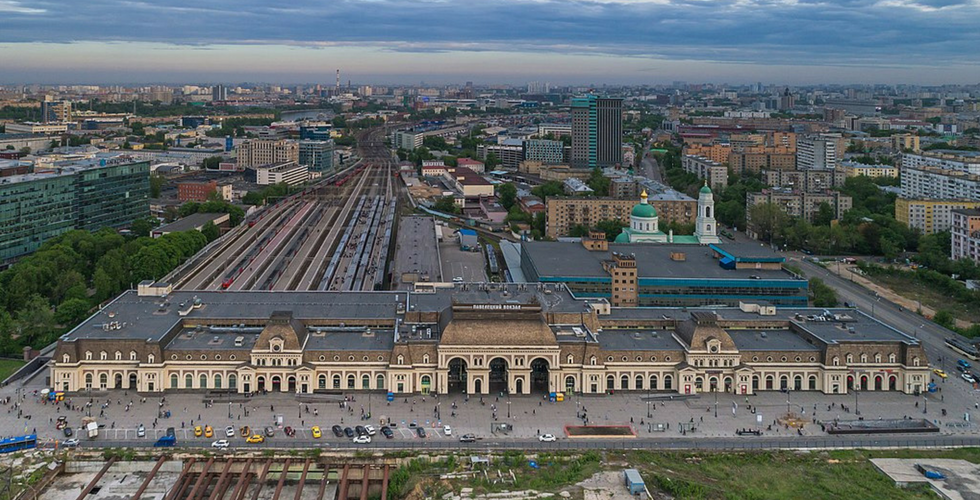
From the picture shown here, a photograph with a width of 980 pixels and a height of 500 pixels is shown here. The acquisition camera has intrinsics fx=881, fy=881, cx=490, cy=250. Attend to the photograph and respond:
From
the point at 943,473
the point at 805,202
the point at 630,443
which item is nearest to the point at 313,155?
the point at 805,202

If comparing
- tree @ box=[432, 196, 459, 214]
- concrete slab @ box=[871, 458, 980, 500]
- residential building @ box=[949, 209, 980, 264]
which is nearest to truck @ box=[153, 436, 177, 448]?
concrete slab @ box=[871, 458, 980, 500]

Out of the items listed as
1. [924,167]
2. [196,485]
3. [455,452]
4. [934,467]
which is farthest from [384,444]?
[924,167]

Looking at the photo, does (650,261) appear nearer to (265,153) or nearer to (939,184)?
(939,184)

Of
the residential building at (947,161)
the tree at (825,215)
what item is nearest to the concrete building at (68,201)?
the tree at (825,215)

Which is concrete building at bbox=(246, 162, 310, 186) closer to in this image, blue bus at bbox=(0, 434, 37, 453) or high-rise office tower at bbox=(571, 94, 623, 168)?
high-rise office tower at bbox=(571, 94, 623, 168)

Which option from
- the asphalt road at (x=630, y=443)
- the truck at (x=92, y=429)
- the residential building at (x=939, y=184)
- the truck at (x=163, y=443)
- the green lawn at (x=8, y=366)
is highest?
the residential building at (x=939, y=184)

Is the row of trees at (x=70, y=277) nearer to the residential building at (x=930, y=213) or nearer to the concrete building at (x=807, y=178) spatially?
the residential building at (x=930, y=213)

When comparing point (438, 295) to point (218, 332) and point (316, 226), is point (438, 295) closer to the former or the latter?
point (218, 332)

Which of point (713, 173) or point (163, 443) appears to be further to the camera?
point (713, 173)
